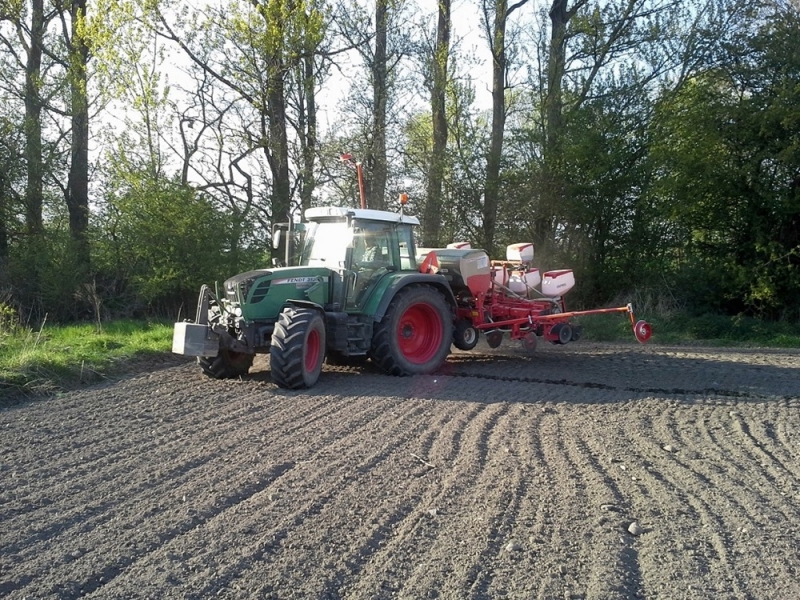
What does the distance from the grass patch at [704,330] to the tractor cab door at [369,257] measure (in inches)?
258

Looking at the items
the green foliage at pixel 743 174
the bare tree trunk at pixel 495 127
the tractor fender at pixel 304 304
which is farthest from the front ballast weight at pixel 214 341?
the green foliage at pixel 743 174

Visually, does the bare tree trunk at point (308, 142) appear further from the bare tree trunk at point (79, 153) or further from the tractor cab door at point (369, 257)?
the tractor cab door at point (369, 257)

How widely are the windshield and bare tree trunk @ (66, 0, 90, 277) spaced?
8.68m

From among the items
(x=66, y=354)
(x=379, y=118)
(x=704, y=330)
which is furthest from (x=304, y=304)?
(x=704, y=330)

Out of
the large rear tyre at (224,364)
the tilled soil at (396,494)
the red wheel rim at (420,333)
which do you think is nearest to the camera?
the tilled soil at (396,494)

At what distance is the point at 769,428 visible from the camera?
269 inches

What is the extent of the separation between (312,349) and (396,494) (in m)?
3.90

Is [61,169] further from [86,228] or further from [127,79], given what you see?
[127,79]

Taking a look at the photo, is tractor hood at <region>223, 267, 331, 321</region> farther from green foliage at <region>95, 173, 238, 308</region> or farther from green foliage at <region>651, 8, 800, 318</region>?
green foliage at <region>651, 8, 800, 318</region>


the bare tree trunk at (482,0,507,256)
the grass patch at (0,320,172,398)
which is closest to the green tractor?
the grass patch at (0,320,172,398)

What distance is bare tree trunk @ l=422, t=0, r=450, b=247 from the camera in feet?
59.2

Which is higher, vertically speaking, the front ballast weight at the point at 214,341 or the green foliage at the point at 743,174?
the green foliage at the point at 743,174

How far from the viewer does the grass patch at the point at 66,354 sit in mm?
8086

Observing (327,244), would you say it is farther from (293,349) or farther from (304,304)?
(293,349)
